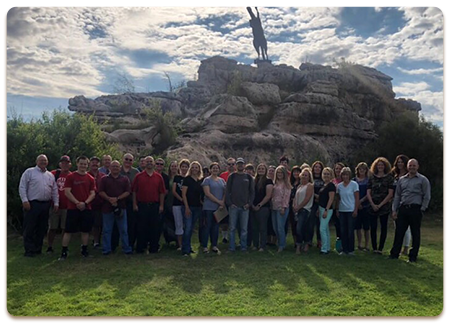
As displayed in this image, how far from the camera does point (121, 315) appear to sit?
4.85 m

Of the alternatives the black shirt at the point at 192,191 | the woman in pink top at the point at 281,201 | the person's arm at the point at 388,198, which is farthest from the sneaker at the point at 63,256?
the person's arm at the point at 388,198

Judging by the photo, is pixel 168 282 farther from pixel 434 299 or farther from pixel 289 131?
pixel 289 131

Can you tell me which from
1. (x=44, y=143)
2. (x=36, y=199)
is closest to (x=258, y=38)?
(x=44, y=143)

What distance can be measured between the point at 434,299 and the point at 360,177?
149 inches

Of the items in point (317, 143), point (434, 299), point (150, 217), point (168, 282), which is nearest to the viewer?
point (434, 299)

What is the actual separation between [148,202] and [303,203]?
353 centimetres

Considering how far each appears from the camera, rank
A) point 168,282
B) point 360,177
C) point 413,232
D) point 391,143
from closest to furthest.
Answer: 1. point 168,282
2. point 413,232
3. point 360,177
4. point 391,143

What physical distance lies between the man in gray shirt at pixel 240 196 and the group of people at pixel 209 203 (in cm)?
2

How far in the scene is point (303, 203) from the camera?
8344 millimetres

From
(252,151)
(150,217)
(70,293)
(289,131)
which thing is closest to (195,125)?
(252,151)

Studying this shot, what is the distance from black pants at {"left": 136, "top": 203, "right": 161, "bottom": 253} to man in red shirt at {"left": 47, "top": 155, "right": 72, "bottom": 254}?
189 centimetres

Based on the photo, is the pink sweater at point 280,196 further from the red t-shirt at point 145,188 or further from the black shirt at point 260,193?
the red t-shirt at point 145,188

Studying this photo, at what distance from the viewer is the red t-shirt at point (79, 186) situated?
25.7ft

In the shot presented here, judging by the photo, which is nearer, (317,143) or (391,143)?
(317,143)
